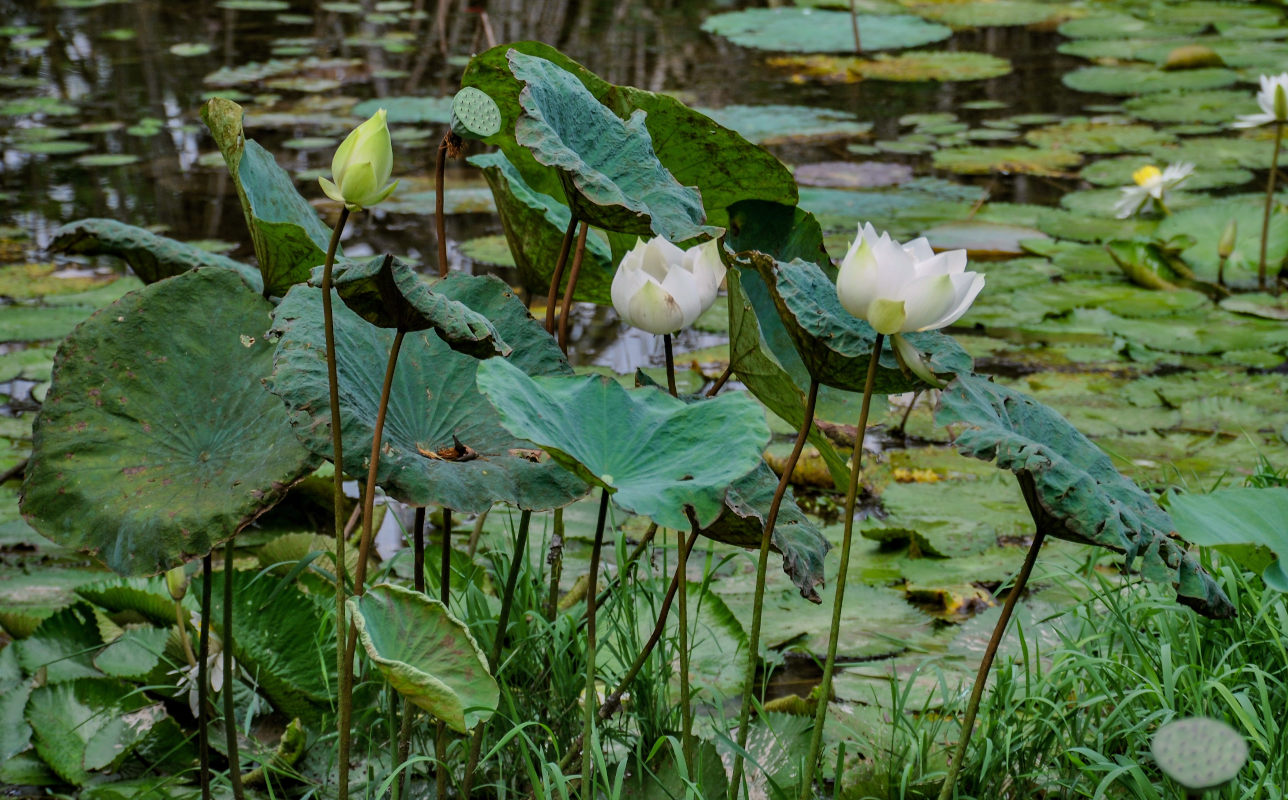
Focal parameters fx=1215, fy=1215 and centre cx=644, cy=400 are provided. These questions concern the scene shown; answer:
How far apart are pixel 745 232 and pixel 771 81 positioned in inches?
182

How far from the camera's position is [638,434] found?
1046 mm

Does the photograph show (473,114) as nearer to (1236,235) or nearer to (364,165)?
(364,165)

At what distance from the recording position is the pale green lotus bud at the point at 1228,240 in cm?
323

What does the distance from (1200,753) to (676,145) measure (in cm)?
89

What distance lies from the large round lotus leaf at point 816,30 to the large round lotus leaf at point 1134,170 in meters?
2.12

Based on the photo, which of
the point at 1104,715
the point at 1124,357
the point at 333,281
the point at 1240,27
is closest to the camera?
the point at 333,281

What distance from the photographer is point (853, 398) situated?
1515mm

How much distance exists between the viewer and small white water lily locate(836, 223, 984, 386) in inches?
36.6

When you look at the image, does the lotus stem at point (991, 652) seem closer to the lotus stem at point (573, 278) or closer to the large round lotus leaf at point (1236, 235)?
the lotus stem at point (573, 278)

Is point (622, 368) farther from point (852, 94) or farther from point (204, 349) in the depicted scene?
→ point (852, 94)

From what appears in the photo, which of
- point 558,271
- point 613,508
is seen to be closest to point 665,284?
point 558,271

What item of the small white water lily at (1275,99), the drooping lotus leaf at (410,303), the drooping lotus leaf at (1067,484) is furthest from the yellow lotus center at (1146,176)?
the drooping lotus leaf at (410,303)

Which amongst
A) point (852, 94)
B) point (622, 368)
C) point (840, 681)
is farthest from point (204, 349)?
point (852, 94)

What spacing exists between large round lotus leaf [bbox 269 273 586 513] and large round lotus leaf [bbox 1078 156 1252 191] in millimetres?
3337
